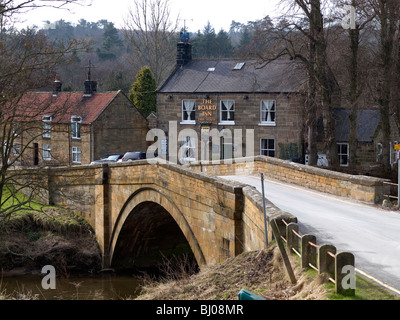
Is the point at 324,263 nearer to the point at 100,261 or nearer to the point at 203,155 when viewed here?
the point at 100,261

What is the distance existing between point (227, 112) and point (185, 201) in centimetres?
1822

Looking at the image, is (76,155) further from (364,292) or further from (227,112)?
(364,292)

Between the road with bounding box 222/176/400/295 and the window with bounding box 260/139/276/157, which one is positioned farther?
the window with bounding box 260/139/276/157

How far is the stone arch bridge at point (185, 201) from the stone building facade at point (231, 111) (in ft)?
30.9

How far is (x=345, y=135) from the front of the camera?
33.4m

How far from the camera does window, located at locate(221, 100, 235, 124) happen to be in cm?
3641

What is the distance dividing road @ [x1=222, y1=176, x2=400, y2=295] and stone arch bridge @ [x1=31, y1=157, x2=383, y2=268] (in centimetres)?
88

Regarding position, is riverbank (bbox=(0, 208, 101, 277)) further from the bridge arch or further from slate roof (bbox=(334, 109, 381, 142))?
slate roof (bbox=(334, 109, 381, 142))

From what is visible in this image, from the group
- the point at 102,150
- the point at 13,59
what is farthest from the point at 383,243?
the point at 102,150

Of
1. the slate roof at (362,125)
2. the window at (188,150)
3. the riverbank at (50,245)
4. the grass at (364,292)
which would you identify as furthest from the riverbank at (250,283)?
the window at (188,150)

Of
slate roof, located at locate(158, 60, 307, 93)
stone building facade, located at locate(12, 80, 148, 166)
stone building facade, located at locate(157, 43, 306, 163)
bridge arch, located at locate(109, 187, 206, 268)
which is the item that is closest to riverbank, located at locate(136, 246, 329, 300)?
bridge arch, located at locate(109, 187, 206, 268)

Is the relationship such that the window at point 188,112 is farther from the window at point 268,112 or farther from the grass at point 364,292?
the grass at point 364,292

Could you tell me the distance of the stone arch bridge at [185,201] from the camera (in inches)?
580

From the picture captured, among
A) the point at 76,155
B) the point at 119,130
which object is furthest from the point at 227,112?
the point at 76,155
